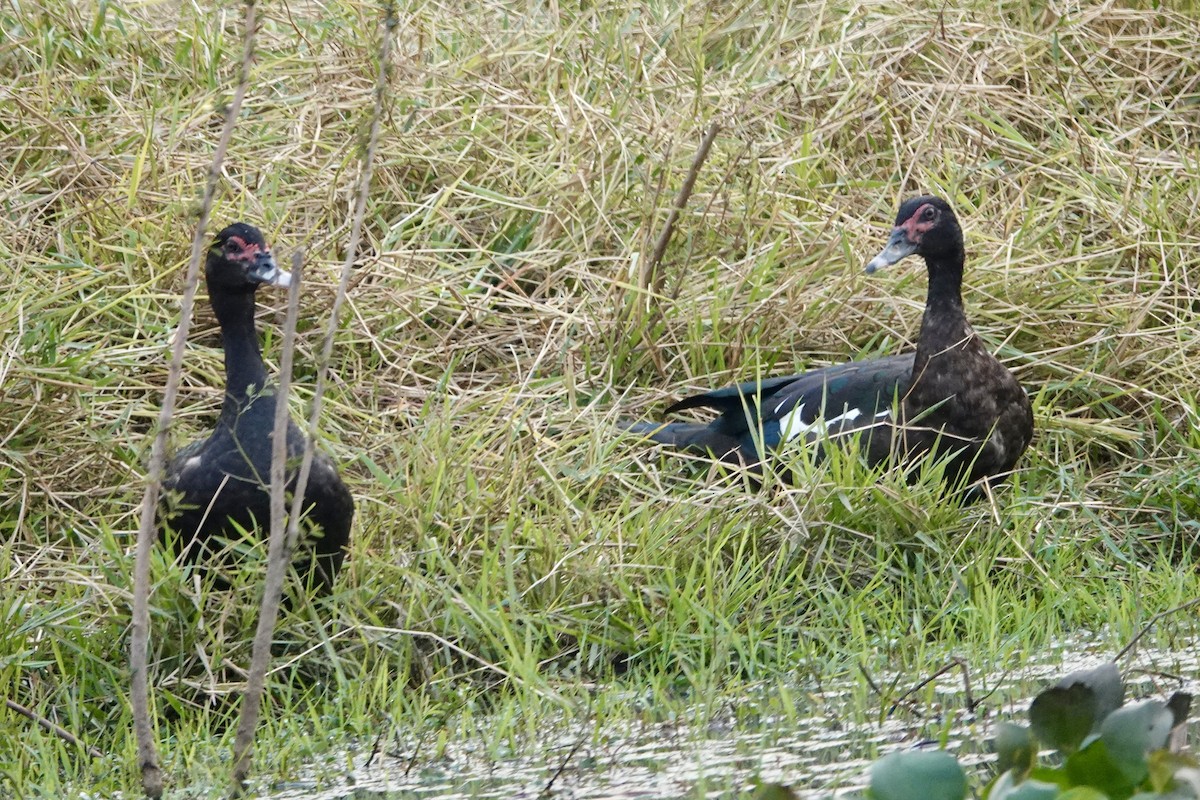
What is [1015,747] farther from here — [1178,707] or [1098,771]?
[1178,707]

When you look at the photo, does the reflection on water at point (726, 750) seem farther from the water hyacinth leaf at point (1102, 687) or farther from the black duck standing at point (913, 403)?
the black duck standing at point (913, 403)

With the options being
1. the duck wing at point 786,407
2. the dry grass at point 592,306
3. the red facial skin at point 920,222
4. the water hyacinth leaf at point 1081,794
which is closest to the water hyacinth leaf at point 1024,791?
the water hyacinth leaf at point 1081,794

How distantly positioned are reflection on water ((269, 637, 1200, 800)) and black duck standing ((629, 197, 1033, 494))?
3.75 feet

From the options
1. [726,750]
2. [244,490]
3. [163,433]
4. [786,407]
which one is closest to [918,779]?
[726,750]

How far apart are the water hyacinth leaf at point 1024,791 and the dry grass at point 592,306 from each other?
1.59 metres

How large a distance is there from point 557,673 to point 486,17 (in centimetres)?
378

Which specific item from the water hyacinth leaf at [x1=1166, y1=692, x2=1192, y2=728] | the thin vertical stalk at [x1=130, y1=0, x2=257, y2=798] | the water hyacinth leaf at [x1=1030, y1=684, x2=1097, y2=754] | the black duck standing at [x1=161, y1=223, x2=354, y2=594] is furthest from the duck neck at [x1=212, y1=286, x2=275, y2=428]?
the water hyacinth leaf at [x1=1166, y1=692, x2=1192, y2=728]

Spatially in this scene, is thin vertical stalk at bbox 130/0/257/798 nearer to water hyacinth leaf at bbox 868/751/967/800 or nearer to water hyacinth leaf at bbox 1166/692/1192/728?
water hyacinth leaf at bbox 868/751/967/800

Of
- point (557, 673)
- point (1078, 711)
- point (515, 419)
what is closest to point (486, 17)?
point (515, 419)

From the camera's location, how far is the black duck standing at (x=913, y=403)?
4852 mm

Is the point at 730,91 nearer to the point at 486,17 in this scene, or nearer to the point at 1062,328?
the point at 486,17

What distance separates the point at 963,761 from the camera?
3.18 m

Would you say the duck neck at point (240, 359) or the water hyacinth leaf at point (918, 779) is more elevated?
the water hyacinth leaf at point (918, 779)

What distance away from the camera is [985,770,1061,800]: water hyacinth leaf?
7.49 ft
